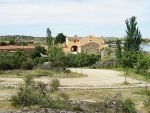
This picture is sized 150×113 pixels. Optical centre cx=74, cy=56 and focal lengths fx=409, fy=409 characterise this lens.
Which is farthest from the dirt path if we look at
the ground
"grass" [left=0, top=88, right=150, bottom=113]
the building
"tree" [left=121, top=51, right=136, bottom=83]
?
the building

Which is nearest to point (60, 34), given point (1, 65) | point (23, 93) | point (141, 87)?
point (1, 65)

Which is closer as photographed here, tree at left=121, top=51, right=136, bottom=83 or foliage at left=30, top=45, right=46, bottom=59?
tree at left=121, top=51, right=136, bottom=83

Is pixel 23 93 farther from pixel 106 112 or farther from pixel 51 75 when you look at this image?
pixel 51 75

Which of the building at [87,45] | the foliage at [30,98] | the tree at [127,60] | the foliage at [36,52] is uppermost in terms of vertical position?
the building at [87,45]

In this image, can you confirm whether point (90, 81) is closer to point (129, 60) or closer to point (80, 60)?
point (129, 60)

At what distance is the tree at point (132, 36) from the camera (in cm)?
6950

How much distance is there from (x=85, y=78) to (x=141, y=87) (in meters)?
10.7

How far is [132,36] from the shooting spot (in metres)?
69.6

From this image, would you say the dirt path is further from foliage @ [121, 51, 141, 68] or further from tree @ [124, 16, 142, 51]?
tree @ [124, 16, 142, 51]

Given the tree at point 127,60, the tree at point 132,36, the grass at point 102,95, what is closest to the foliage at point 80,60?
the tree at point 132,36

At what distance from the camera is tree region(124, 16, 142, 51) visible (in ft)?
228

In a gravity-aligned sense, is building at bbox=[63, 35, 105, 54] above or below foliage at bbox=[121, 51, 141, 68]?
above

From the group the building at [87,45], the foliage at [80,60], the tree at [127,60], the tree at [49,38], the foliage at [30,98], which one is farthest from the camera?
the building at [87,45]

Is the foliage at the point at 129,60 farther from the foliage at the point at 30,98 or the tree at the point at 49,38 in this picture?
the tree at the point at 49,38
